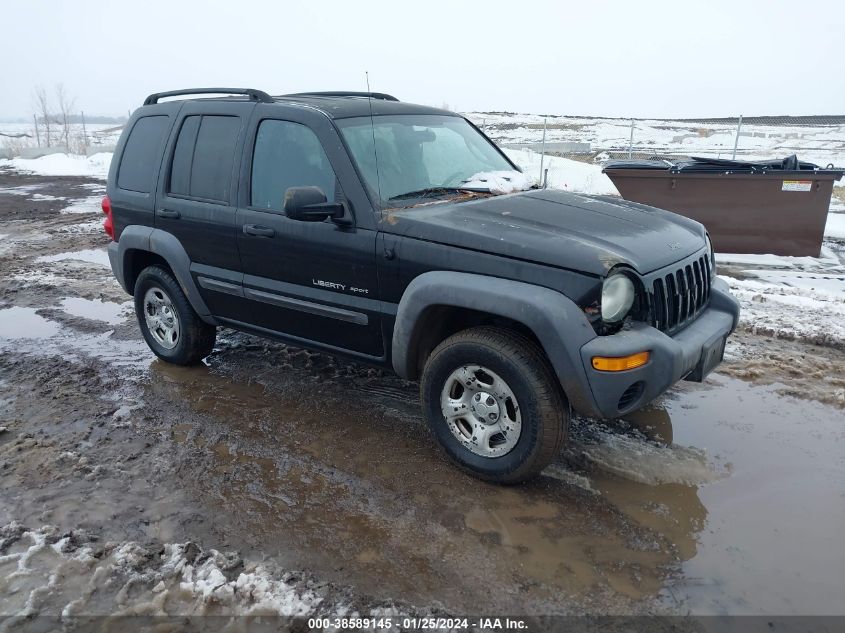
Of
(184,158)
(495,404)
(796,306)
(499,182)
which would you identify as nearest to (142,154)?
(184,158)

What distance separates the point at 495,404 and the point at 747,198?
679cm

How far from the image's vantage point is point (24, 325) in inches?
244

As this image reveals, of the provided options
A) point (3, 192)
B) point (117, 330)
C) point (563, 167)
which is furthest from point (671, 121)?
point (117, 330)

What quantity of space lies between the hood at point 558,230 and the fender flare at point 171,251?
190cm

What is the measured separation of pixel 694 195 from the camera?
339 inches

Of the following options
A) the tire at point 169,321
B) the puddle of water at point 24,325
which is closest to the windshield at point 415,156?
the tire at point 169,321

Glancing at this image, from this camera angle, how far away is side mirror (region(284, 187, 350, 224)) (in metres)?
3.50

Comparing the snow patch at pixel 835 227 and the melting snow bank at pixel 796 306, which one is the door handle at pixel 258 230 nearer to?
the melting snow bank at pixel 796 306

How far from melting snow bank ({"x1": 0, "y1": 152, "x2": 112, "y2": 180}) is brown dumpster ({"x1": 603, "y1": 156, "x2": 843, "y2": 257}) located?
21968mm

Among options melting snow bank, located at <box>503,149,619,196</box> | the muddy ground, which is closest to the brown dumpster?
the muddy ground

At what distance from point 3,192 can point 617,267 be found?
20295mm

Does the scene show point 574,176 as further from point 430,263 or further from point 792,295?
point 430,263

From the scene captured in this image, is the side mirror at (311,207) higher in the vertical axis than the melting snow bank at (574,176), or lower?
higher

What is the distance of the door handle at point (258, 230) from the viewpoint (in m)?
4.01
